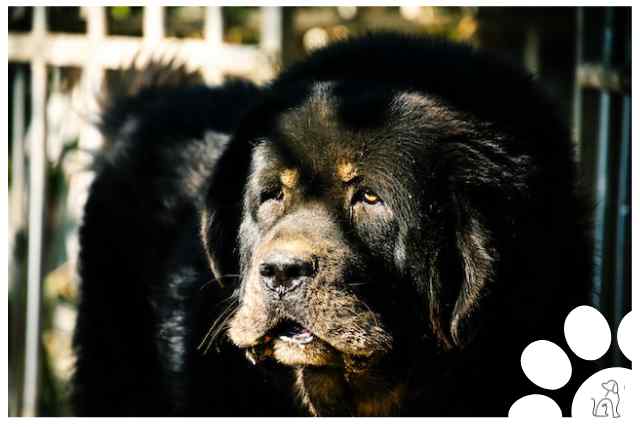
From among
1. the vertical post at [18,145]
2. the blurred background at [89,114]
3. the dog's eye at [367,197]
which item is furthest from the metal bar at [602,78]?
the vertical post at [18,145]

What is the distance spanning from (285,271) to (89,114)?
2668 mm

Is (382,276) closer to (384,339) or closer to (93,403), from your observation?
(384,339)

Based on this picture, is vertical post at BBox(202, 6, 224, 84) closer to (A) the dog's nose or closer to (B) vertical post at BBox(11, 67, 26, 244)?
(B) vertical post at BBox(11, 67, 26, 244)

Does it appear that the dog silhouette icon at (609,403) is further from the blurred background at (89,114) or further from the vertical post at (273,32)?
the vertical post at (273,32)

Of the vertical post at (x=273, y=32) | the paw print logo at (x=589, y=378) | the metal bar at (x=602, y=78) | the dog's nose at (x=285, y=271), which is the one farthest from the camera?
the vertical post at (x=273, y=32)

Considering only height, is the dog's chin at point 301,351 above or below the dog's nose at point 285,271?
below

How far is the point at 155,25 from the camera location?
6.04 m

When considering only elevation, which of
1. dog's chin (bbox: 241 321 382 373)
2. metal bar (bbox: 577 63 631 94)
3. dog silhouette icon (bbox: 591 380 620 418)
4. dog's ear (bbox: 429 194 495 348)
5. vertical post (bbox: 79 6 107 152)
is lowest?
dog silhouette icon (bbox: 591 380 620 418)

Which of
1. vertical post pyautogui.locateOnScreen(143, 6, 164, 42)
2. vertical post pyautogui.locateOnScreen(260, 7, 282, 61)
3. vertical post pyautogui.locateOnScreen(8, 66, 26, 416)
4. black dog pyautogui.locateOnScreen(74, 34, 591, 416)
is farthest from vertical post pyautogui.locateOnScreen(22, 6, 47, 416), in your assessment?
black dog pyautogui.locateOnScreen(74, 34, 591, 416)

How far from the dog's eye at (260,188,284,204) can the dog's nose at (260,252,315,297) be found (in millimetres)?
391

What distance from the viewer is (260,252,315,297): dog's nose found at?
3.22 metres

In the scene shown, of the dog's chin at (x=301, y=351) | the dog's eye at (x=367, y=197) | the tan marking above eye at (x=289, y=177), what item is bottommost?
the dog's chin at (x=301, y=351)

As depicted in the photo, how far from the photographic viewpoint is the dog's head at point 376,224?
3309mm
